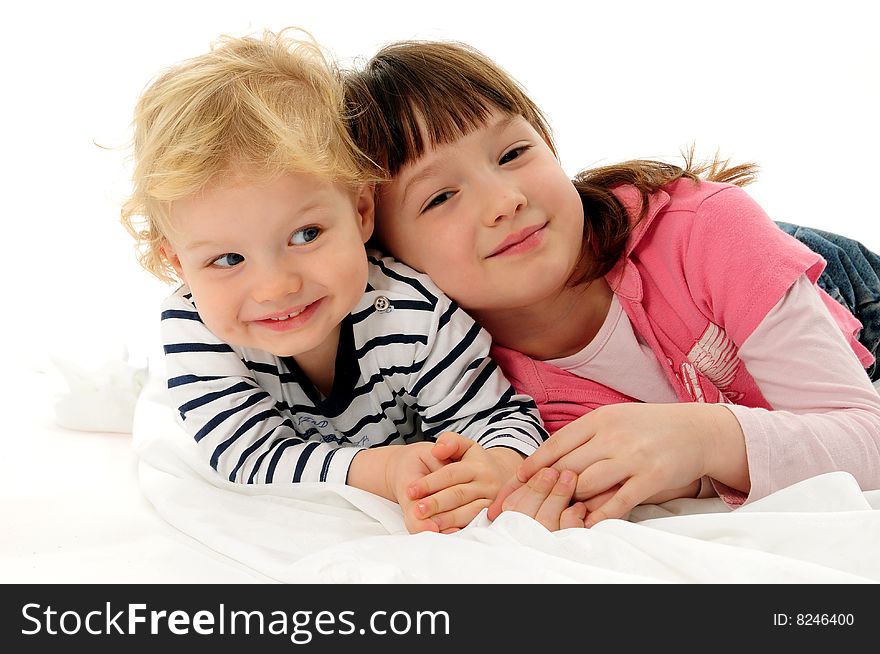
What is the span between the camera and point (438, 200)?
1265 mm

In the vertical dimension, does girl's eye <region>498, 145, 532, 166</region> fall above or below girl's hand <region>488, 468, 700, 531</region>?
above

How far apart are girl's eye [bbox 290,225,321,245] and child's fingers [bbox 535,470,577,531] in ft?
1.27

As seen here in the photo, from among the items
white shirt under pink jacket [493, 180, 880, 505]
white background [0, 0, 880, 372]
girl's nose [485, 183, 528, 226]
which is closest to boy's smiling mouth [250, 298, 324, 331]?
girl's nose [485, 183, 528, 226]

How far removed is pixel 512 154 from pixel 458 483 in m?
0.43

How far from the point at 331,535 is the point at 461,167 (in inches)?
18.4

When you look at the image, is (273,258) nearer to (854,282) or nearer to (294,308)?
(294,308)

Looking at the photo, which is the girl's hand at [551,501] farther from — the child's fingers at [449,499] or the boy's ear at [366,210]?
the boy's ear at [366,210]

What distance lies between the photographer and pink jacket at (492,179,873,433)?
1.21 metres

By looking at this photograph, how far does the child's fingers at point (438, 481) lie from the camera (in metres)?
1.09

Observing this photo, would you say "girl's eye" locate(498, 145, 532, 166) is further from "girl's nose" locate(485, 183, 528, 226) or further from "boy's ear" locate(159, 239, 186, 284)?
Result: "boy's ear" locate(159, 239, 186, 284)

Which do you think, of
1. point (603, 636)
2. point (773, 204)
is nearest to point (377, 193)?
point (603, 636)

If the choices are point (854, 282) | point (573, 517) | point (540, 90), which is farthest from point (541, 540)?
point (540, 90)

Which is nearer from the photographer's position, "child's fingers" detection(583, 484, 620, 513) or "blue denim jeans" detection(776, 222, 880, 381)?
"child's fingers" detection(583, 484, 620, 513)

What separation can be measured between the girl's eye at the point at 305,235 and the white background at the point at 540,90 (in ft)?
3.55
